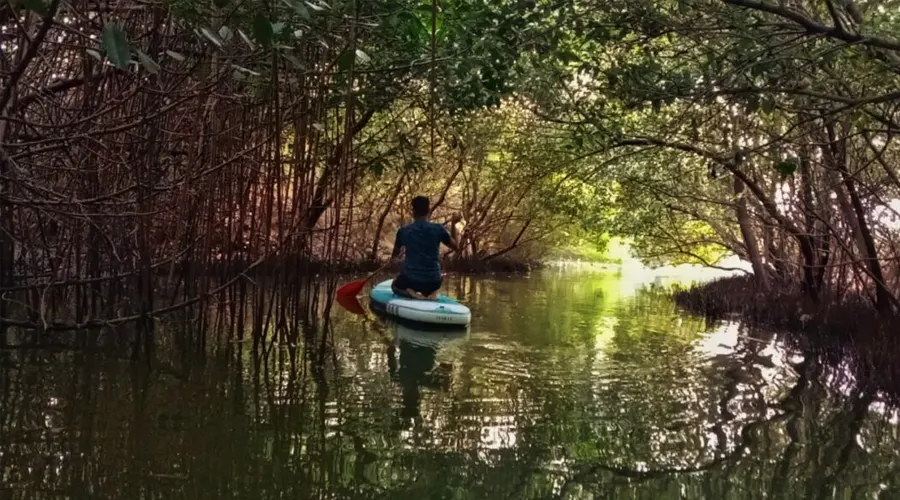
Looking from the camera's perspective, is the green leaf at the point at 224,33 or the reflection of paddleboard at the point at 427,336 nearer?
the green leaf at the point at 224,33

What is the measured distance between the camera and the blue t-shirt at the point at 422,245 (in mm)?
8516

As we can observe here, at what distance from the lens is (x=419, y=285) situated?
8.80m

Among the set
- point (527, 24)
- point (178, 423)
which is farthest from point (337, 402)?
point (527, 24)

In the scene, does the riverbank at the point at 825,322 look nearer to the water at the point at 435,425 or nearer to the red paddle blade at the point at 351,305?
the water at the point at 435,425

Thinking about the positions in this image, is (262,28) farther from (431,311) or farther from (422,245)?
(422,245)

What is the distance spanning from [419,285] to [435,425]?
440 cm

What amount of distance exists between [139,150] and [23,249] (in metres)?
1.53

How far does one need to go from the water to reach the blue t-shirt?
1506mm

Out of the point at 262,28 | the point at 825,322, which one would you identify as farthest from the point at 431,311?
the point at 262,28

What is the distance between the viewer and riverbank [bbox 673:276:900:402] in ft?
20.7

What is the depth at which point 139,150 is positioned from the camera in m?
5.16

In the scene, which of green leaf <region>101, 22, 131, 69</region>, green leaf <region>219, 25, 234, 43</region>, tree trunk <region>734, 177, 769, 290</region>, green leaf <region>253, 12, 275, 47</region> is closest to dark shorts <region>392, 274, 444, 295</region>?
tree trunk <region>734, 177, 769, 290</region>

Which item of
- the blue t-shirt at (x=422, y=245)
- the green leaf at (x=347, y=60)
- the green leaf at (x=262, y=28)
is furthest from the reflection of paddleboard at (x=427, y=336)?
the green leaf at (x=262, y=28)

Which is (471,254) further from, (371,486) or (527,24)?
(371,486)
